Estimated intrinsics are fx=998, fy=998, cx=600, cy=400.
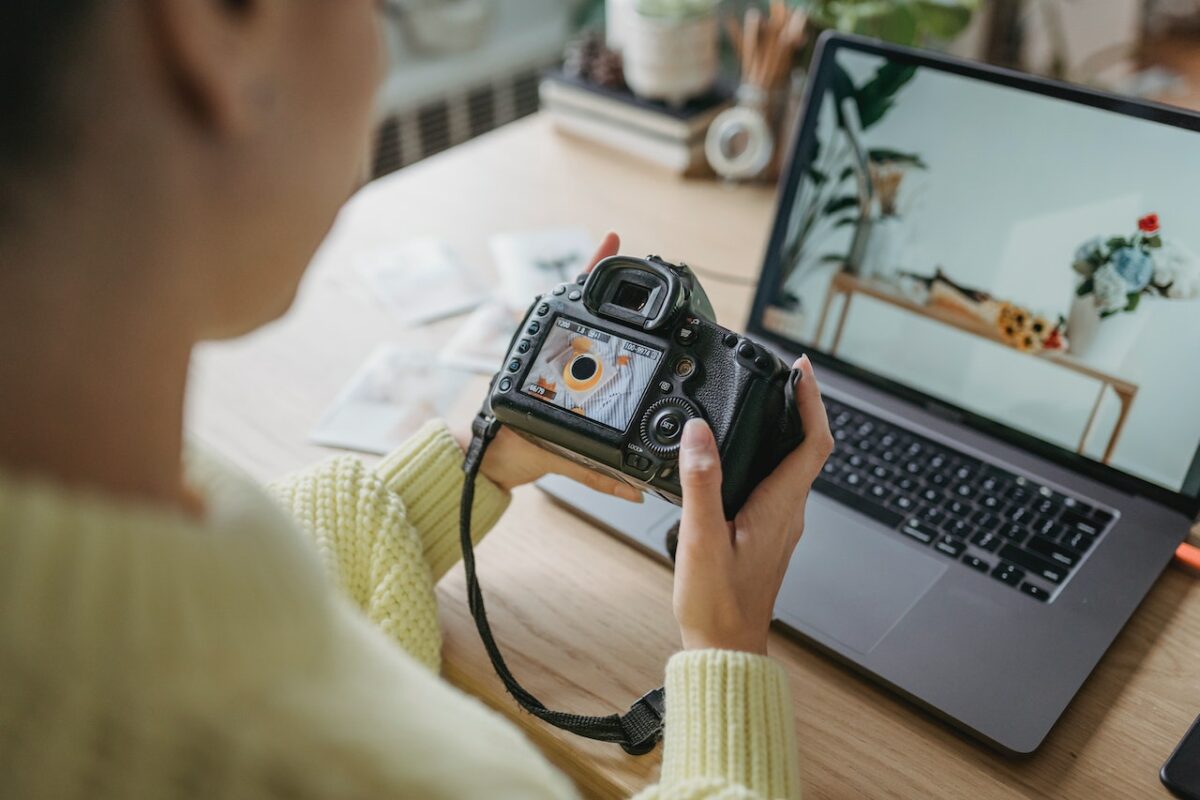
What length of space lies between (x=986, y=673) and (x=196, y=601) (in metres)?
0.47

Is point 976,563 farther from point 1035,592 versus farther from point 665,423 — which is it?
point 665,423

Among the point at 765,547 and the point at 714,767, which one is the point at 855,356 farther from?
the point at 714,767

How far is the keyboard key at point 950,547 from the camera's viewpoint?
2.25ft

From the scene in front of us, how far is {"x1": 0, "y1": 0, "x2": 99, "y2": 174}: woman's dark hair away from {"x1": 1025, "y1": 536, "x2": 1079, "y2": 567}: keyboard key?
24.6 inches

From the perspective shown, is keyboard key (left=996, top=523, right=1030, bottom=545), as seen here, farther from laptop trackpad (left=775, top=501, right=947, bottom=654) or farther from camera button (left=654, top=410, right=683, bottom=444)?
camera button (left=654, top=410, right=683, bottom=444)

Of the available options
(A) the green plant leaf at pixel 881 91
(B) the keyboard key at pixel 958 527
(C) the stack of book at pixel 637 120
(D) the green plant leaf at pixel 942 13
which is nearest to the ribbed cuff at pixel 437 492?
(B) the keyboard key at pixel 958 527

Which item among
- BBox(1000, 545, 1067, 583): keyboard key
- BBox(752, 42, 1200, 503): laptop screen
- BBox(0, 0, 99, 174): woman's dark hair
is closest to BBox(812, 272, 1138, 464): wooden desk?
BBox(752, 42, 1200, 503): laptop screen

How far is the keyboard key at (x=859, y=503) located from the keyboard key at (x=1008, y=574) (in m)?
0.07

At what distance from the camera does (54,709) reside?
1.06 ft

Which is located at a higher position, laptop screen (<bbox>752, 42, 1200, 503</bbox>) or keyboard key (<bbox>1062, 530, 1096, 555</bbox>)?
laptop screen (<bbox>752, 42, 1200, 503</bbox>)

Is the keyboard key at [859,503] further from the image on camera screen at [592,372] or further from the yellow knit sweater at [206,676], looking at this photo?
the yellow knit sweater at [206,676]

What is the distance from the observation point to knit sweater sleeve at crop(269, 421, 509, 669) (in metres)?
0.64

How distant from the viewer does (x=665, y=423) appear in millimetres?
601

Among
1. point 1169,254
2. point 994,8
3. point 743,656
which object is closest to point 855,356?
point 1169,254
